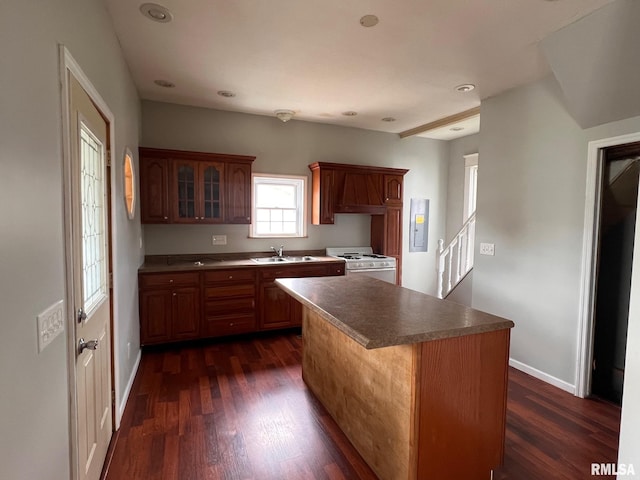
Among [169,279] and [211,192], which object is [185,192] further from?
[169,279]

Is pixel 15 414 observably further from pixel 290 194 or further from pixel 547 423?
pixel 290 194

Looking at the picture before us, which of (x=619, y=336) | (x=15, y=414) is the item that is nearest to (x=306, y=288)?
(x=15, y=414)

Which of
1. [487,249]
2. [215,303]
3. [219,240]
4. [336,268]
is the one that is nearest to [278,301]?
[215,303]

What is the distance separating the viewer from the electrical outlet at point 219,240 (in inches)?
177

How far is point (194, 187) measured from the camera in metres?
4.07

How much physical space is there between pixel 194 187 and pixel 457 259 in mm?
3644

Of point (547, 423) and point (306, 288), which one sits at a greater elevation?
point (306, 288)

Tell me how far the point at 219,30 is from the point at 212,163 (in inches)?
72.1

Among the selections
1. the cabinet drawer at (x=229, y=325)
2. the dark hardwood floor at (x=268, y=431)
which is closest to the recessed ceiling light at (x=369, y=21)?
the dark hardwood floor at (x=268, y=431)

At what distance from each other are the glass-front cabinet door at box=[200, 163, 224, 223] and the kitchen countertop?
542 millimetres

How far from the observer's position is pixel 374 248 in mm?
5391

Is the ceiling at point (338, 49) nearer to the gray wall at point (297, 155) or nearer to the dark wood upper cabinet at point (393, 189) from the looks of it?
the gray wall at point (297, 155)

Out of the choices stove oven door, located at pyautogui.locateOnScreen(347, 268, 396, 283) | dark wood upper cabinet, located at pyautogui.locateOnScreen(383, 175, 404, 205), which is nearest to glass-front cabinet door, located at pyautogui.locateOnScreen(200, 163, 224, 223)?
stove oven door, located at pyautogui.locateOnScreen(347, 268, 396, 283)

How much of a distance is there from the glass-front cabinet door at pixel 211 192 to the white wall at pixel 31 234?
8.27 ft
